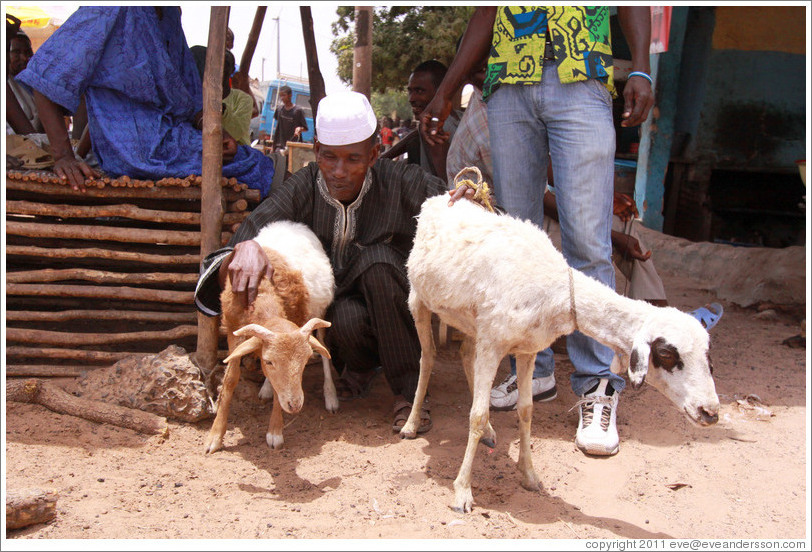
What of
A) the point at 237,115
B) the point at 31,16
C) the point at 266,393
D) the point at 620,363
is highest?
the point at 31,16

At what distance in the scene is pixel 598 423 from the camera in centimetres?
358

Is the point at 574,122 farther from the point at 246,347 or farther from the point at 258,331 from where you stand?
the point at 246,347

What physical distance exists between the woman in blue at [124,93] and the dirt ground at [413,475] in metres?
1.73

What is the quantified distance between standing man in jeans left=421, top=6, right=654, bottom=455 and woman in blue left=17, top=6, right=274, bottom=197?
2.14 metres

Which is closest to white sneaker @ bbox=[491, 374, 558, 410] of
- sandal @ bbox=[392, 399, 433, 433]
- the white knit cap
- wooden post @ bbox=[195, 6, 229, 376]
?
sandal @ bbox=[392, 399, 433, 433]

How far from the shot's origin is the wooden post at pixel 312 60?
6418mm

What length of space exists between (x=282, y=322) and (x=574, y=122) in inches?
82.2

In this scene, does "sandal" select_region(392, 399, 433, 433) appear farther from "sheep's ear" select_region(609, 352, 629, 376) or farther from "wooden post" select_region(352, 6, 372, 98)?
"wooden post" select_region(352, 6, 372, 98)

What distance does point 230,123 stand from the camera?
5.05m

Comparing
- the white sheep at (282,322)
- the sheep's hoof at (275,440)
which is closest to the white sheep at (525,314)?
the white sheep at (282,322)

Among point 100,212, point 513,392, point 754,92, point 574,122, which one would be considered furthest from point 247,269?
point 754,92

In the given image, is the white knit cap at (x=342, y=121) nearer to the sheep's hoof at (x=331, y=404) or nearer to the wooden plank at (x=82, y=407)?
the sheep's hoof at (x=331, y=404)

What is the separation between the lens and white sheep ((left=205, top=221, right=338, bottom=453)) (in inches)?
127

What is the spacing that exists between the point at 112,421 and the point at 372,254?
1991 mm
